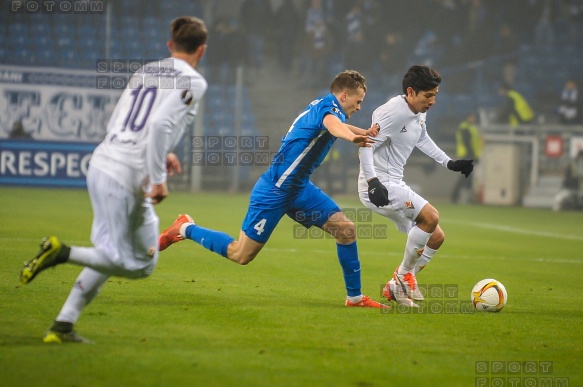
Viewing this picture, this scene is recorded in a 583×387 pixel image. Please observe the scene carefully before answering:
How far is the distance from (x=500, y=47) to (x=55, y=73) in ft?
49.4

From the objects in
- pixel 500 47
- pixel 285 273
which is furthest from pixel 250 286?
pixel 500 47

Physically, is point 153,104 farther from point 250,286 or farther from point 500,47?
point 500,47

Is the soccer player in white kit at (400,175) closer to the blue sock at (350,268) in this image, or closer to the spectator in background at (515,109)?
the blue sock at (350,268)

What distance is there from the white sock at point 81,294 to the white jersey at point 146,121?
62 cm

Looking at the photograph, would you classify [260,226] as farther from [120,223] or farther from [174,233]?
[120,223]

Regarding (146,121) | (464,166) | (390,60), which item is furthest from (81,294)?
(390,60)

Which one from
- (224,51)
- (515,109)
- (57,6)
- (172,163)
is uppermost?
(57,6)

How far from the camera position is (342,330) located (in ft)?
21.7

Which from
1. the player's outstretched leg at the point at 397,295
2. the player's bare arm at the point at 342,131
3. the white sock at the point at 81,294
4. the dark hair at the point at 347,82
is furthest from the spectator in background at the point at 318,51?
the white sock at the point at 81,294

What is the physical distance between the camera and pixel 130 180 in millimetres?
5578

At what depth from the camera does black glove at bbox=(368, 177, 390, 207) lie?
25.3 feet

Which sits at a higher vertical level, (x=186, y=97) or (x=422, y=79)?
(x=422, y=79)

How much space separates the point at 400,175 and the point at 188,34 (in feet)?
11.9

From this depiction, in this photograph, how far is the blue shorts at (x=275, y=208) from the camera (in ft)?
25.4
